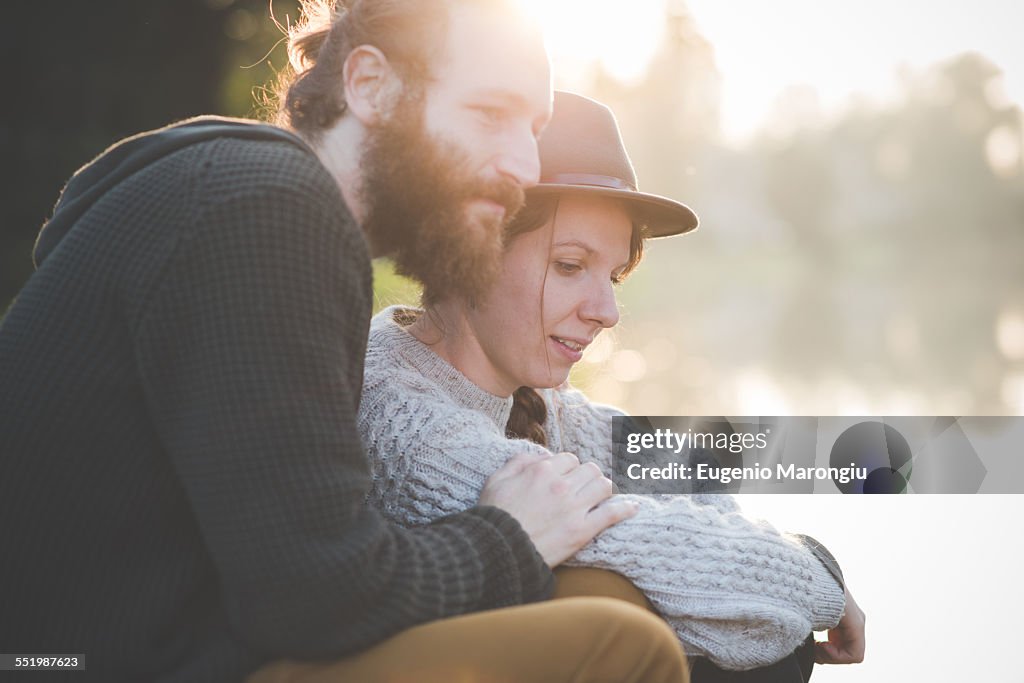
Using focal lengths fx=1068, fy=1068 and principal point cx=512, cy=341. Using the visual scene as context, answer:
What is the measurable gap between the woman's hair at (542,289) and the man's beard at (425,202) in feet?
1.31

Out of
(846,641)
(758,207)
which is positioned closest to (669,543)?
(846,641)

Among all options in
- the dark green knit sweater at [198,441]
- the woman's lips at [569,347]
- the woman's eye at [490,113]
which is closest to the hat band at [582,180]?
the woman's lips at [569,347]

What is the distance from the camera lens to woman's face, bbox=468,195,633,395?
230 centimetres

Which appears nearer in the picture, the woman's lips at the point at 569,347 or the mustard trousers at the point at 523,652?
the mustard trousers at the point at 523,652

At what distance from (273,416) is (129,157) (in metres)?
0.49

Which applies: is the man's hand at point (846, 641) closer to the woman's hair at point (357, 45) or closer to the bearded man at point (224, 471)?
the bearded man at point (224, 471)

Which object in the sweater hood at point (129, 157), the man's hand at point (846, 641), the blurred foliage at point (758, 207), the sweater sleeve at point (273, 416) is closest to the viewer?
the sweater sleeve at point (273, 416)

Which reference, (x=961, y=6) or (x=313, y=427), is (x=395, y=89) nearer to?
(x=313, y=427)

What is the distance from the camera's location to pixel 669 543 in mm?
1860

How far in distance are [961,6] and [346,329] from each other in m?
18.7

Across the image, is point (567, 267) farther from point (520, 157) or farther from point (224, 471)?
point (224, 471)

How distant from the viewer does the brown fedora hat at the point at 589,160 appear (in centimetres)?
228

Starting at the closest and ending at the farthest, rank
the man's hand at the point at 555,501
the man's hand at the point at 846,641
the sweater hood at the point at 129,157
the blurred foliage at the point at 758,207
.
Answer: the sweater hood at the point at 129,157
the man's hand at the point at 555,501
the man's hand at the point at 846,641
the blurred foliage at the point at 758,207

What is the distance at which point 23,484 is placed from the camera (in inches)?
54.7
